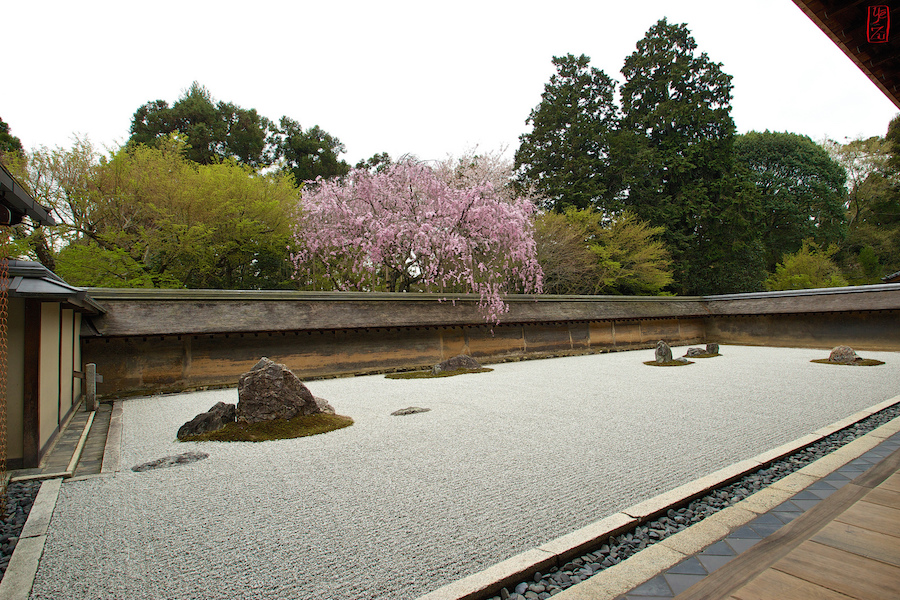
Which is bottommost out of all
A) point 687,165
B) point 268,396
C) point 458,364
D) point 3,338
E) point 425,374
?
point 425,374

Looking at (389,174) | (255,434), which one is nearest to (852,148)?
(389,174)

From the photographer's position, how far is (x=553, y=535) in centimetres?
224

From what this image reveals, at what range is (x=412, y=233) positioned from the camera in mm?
11031

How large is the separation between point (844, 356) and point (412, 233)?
931 cm

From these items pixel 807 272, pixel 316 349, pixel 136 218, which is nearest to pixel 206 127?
pixel 136 218

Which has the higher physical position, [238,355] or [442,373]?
[238,355]

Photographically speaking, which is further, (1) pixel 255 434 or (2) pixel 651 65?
(2) pixel 651 65

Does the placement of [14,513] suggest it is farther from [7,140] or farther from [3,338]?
[7,140]

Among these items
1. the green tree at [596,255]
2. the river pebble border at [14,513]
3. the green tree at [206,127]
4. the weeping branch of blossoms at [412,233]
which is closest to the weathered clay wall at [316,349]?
the weeping branch of blossoms at [412,233]

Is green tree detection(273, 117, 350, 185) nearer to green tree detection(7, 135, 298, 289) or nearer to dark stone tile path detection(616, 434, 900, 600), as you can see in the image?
green tree detection(7, 135, 298, 289)

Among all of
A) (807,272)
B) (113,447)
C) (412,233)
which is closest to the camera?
(113,447)

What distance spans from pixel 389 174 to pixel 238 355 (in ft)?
21.2

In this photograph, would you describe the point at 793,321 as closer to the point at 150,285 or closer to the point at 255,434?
the point at 255,434

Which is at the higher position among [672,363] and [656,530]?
[672,363]
